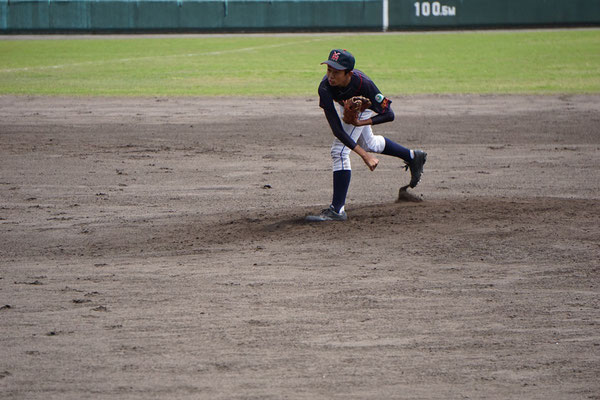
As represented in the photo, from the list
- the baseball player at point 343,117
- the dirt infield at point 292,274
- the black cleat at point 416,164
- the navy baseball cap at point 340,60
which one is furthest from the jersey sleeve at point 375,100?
the dirt infield at point 292,274

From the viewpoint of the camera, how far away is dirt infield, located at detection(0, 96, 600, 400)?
14.3ft

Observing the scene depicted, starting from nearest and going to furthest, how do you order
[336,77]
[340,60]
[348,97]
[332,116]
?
[340,60] → [336,77] → [332,116] → [348,97]

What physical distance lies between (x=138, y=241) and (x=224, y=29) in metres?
30.0

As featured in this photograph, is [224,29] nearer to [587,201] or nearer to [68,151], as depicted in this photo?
[68,151]

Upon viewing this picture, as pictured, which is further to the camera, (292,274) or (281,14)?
(281,14)

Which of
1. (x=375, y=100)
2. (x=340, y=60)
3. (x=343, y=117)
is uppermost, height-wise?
(x=340, y=60)

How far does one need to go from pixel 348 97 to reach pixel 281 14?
1169 inches

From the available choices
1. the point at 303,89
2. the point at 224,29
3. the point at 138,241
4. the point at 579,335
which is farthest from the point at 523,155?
the point at 224,29

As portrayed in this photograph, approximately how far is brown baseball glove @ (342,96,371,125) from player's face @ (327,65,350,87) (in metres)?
0.16

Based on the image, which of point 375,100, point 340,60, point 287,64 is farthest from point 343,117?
point 287,64

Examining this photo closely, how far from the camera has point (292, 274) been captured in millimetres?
6094

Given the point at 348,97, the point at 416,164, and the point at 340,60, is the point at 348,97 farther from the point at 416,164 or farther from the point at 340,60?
the point at 416,164

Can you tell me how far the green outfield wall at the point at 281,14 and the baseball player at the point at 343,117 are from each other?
96.1ft

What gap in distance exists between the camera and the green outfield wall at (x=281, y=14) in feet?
116
